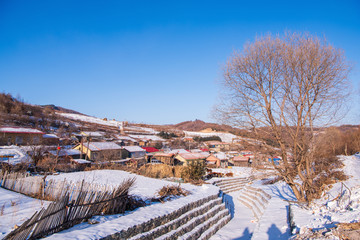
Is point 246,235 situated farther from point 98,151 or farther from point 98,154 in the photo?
point 98,151

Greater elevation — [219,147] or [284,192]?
[284,192]

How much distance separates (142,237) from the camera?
4.10m

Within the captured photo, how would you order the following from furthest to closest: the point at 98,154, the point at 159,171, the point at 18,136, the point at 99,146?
the point at 99,146
the point at 98,154
the point at 18,136
the point at 159,171

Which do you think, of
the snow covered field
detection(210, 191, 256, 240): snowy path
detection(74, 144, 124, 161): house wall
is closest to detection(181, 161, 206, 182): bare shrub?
detection(210, 191, 256, 240): snowy path

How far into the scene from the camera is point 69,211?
366 centimetres

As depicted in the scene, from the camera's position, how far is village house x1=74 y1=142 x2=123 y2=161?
96.1ft

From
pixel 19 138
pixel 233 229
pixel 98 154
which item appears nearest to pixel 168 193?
pixel 233 229

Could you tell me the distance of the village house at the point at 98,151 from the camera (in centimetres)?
2930

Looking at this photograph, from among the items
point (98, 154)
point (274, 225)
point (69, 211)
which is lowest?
point (98, 154)

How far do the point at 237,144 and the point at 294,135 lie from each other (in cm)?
179

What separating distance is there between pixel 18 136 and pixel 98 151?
10.9 metres

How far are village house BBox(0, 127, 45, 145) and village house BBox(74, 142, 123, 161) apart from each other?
563cm

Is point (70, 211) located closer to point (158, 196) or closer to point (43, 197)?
point (43, 197)

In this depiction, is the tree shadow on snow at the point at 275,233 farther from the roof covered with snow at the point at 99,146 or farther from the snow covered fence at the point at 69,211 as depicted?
the roof covered with snow at the point at 99,146
